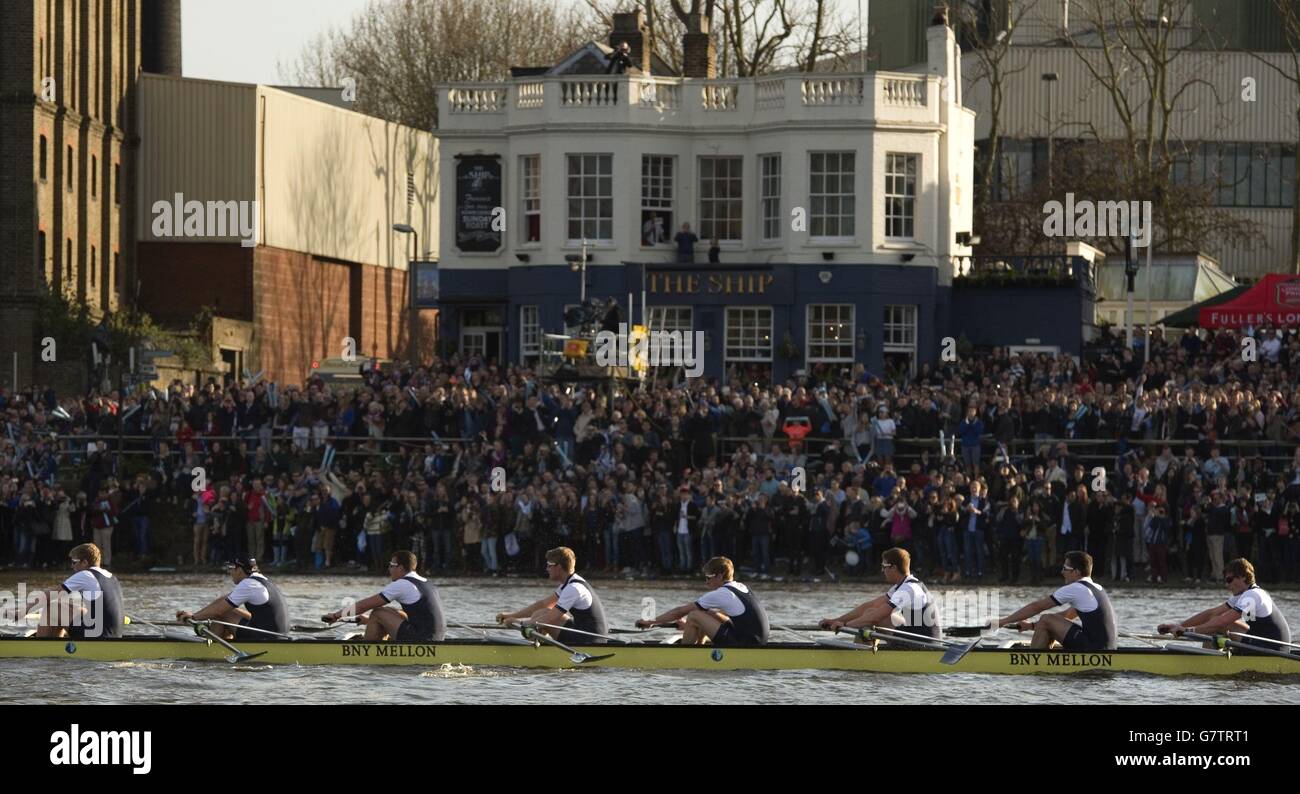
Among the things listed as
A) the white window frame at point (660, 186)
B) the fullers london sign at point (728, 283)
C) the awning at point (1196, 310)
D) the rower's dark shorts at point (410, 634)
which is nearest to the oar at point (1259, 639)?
the rower's dark shorts at point (410, 634)

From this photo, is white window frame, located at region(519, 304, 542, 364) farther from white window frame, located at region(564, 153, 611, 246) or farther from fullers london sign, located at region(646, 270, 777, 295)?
→ fullers london sign, located at region(646, 270, 777, 295)

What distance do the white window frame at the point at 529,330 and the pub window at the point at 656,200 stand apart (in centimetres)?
339

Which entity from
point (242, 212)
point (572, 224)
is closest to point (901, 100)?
point (572, 224)

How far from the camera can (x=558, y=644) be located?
99.5ft

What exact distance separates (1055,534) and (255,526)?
15830 mm

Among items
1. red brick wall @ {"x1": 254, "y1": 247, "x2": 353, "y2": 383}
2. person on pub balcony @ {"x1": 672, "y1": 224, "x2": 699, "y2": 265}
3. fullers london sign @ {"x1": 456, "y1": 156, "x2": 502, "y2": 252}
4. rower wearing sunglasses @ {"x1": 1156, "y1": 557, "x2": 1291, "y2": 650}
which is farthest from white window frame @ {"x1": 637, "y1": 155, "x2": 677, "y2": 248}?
rower wearing sunglasses @ {"x1": 1156, "y1": 557, "x2": 1291, "y2": 650}

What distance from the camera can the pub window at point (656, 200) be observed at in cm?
5694

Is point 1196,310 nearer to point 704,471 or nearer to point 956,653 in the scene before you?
point 704,471

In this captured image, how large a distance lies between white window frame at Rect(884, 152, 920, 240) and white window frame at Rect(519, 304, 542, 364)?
915 centimetres

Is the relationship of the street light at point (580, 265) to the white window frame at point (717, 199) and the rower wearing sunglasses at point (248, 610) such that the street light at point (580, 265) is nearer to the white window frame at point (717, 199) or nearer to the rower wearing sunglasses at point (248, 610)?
the white window frame at point (717, 199)

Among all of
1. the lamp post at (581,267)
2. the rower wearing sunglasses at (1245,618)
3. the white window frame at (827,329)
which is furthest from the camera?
the white window frame at (827,329)

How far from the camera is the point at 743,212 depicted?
5719 cm

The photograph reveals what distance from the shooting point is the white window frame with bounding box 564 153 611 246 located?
56.8 m

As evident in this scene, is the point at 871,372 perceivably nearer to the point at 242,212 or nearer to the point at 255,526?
the point at 255,526
